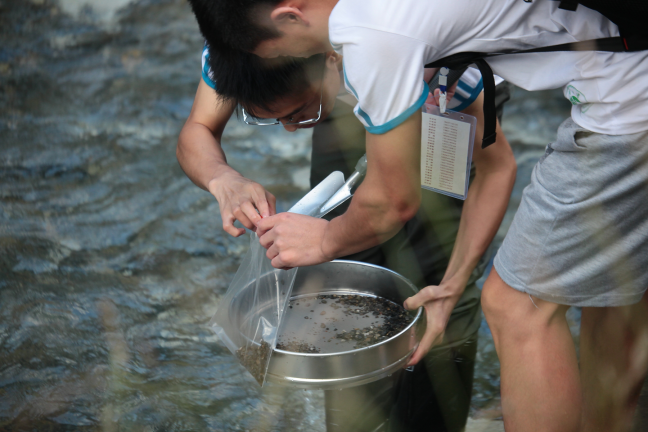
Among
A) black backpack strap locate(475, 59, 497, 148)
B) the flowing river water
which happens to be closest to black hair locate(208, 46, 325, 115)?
black backpack strap locate(475, 59, 497, 148)

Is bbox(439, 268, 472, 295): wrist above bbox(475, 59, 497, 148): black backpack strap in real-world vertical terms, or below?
below

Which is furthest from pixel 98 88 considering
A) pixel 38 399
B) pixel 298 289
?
pixel 298 289

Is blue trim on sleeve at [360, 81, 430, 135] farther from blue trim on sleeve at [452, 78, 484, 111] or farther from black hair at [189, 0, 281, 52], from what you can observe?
blue trim on sleeve at [452, 78, 484, 111]

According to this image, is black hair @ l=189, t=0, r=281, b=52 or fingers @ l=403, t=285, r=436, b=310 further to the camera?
fingers @ l=403, t=285, r=436, b=310

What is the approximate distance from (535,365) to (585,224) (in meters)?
0.26

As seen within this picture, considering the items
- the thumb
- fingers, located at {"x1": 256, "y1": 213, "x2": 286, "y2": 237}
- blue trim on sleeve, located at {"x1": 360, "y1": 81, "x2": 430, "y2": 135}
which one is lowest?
the thumb

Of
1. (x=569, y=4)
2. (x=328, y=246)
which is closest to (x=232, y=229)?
(x=328, y=246)

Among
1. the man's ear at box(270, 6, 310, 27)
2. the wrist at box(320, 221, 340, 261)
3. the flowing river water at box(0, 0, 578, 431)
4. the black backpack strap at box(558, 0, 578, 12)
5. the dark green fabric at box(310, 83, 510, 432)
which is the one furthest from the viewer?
the flowing river water at box(0, 0, 578, 431)

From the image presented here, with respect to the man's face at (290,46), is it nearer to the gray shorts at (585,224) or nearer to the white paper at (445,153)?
the white paper at (445,153)

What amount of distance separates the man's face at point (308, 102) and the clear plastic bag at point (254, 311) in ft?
0.90

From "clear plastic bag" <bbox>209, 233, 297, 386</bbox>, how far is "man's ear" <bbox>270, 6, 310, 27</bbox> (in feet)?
1.60

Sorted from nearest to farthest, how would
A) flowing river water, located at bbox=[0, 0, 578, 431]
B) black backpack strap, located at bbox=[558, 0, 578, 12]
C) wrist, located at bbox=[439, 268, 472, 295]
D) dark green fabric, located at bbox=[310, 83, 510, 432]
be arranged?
black backpack strap, located at bbox=[558, 0, 578, 12] < wrist, located at bbox=[439, 268, 472, 295] < dark green fabric, located at bbox=[310, 83, 510, 432] < flowing river water, located at bbox=[0, 0, 578, 431]

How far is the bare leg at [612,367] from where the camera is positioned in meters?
1.30

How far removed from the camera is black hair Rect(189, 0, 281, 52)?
1.01 m
